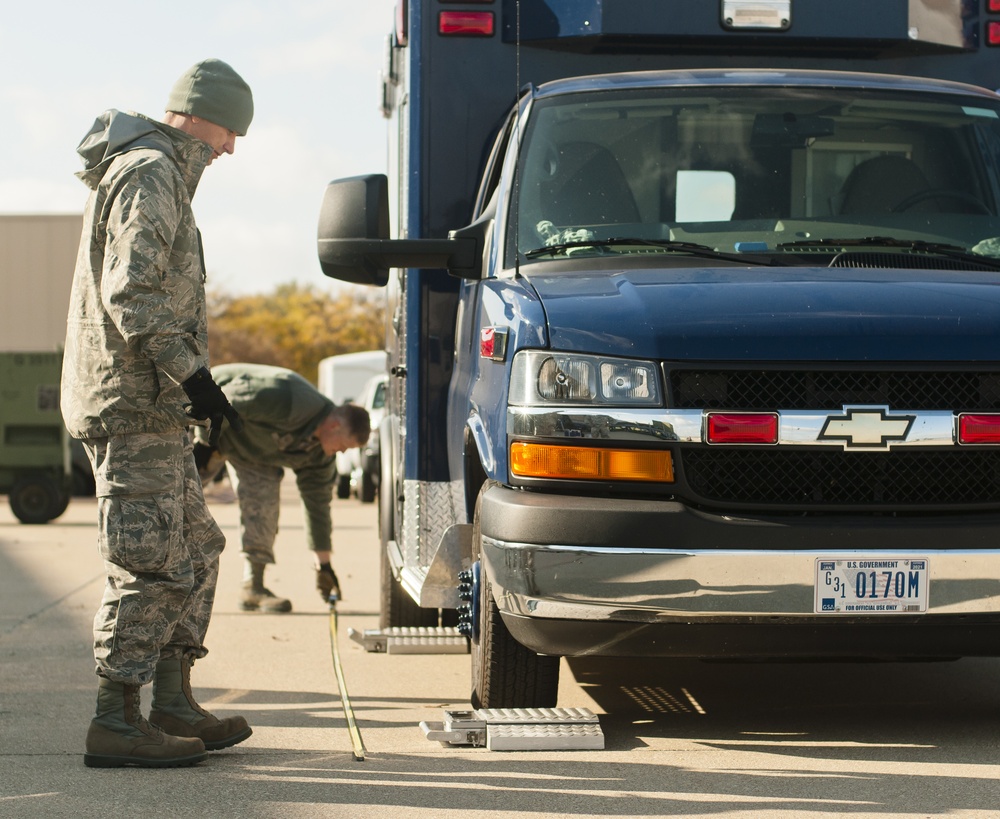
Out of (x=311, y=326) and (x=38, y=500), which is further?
(x=311, y=326)

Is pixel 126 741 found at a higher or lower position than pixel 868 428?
lower

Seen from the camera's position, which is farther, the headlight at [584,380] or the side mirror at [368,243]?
the side mirror at [368,243]

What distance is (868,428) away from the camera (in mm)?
4621

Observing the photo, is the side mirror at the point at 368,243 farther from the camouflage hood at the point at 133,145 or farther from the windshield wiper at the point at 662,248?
the camouflage hood at the point at 133,145

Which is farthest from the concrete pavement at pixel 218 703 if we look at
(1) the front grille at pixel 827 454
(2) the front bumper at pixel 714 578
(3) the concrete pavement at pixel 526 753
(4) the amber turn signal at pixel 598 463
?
(1) the front grille at pixel 827 454

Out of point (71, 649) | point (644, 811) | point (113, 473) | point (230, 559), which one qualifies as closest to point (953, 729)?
point (644, 811)

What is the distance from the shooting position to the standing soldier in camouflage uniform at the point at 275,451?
352 inches

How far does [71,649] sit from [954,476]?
444 cm

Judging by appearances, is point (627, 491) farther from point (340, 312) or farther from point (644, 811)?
point (340, 312)

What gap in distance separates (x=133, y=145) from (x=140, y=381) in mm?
725

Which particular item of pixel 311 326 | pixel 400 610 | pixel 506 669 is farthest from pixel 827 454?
pixel 311 326

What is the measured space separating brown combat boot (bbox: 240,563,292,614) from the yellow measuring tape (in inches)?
46.0

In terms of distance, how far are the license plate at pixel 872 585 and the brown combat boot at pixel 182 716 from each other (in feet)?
6.16

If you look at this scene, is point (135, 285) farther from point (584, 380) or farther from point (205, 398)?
point (584, 380)
